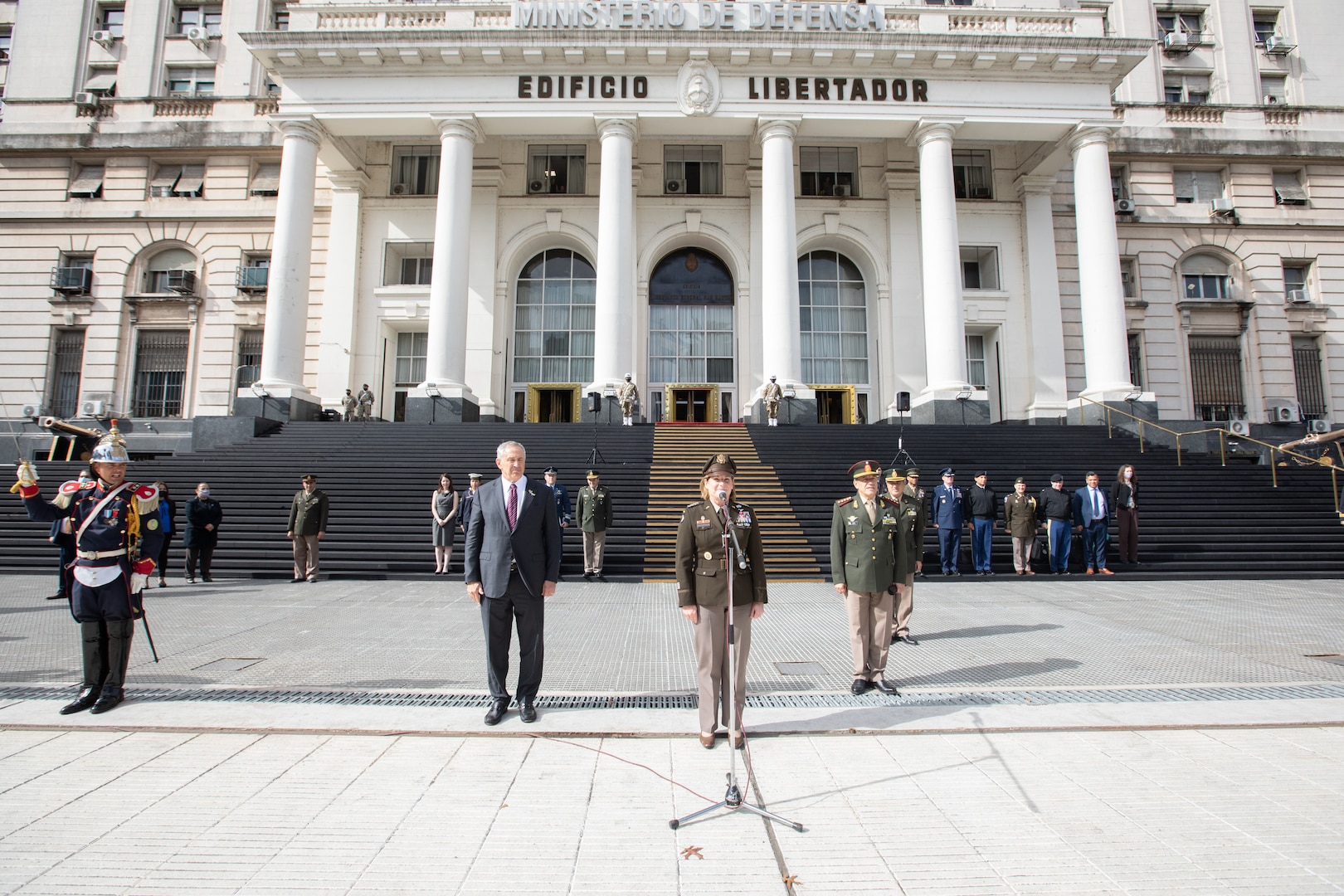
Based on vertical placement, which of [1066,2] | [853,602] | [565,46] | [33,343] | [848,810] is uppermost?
[1066,2]

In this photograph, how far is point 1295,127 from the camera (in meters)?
27.9

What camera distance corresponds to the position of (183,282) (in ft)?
87.8

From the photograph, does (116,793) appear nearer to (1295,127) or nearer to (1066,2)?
(1066,2)

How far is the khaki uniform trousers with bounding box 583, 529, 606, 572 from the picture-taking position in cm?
1248

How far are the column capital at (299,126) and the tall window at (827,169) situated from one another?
17.2 m

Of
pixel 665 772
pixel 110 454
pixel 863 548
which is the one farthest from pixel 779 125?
pixel 665 772

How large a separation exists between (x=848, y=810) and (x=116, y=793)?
3.84 metres

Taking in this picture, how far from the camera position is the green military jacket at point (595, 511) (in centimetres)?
1231

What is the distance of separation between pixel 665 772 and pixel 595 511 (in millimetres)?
8429

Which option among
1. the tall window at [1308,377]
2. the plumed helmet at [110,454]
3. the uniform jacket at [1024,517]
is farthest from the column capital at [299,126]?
the tall window at [1308,377]

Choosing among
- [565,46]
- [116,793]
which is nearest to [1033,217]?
[565,46]

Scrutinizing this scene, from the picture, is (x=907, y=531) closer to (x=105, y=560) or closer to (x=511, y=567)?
(x=511, y=567)

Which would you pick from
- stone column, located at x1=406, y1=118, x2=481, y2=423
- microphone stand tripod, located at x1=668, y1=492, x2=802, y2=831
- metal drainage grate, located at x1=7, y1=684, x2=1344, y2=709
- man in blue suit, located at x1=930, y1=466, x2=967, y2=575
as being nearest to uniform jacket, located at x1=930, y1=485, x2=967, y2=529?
man in blue suit, located at x1=930, y1=466, x2=967, y2=575

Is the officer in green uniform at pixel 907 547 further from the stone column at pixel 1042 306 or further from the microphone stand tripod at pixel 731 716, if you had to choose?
the stone column at pixel 1042 306
